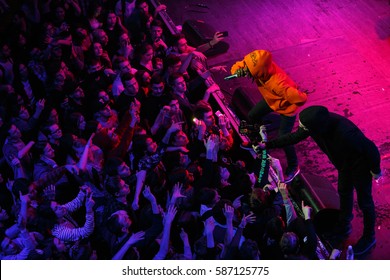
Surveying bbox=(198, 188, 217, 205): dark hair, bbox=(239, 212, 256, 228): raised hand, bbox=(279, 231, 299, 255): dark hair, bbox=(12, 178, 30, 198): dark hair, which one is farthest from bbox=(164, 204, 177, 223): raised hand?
bbox=(12, 178, 30, 198): dark hair

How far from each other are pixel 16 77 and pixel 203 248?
262 centimetres

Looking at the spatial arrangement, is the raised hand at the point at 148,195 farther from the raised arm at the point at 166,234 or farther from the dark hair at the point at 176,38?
A: the dark hair at the point at 176,38

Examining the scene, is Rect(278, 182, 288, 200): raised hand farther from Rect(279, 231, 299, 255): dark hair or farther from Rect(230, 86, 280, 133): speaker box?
Rect(230, 86, 280, 133): speaker box

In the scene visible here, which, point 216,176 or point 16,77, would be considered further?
point 16,77

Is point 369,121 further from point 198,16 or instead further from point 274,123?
point 198,16

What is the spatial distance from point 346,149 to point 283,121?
91 centimetres

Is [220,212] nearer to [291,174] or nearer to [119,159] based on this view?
[119,159]

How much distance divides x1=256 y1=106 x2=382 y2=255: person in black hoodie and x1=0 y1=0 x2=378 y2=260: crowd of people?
1.28 ft

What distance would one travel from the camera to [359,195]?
445 cm

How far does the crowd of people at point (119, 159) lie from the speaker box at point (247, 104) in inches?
16.6

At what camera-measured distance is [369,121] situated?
6047 mm

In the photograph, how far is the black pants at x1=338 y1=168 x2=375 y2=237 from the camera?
4324mm

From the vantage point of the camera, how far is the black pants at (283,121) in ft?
16.3
